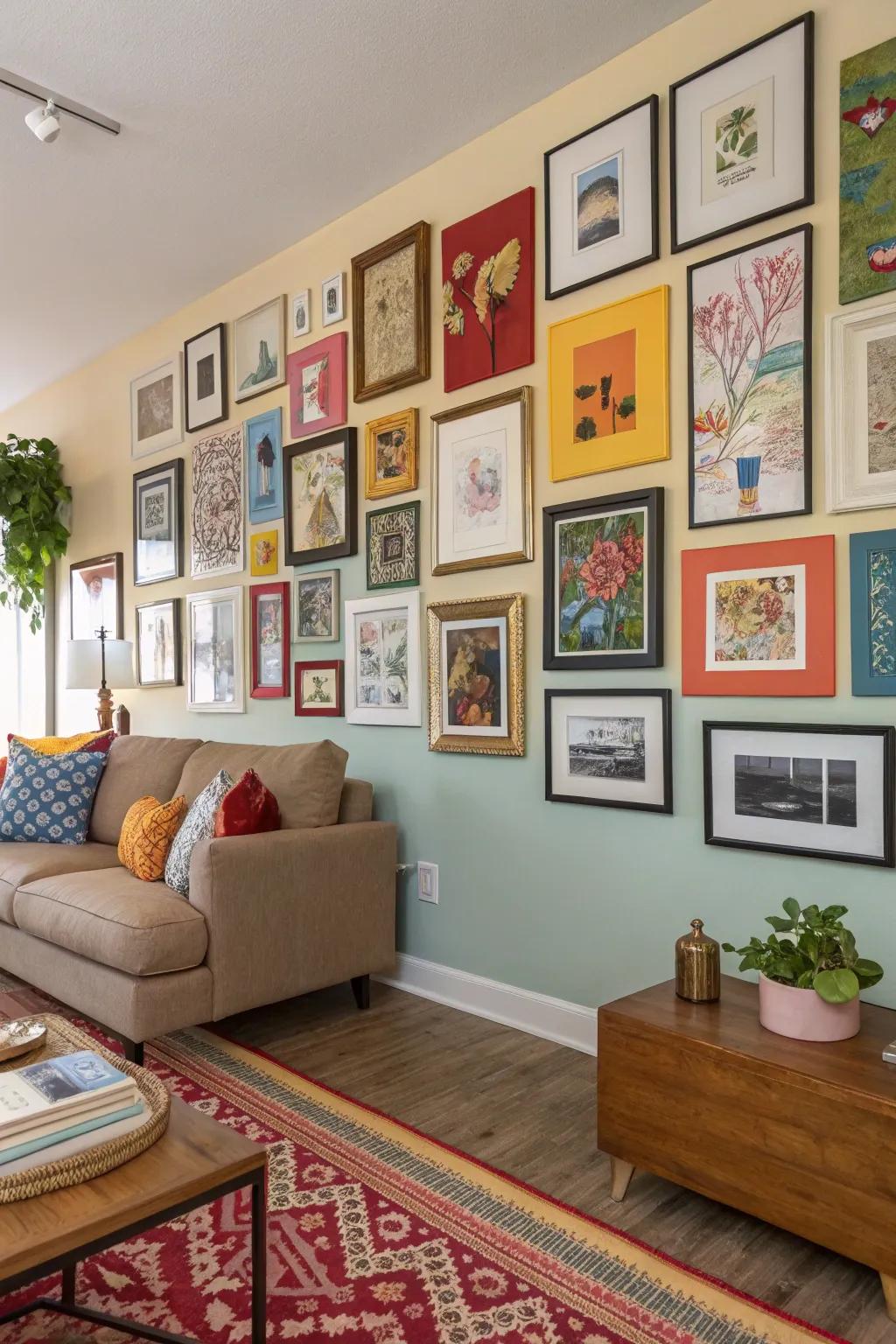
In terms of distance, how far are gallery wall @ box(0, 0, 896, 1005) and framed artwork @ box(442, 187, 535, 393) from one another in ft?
0.16

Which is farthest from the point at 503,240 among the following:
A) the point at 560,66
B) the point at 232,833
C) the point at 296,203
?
the point at 232,833

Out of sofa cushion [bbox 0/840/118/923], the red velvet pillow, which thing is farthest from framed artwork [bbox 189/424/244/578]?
the red velvet pillow

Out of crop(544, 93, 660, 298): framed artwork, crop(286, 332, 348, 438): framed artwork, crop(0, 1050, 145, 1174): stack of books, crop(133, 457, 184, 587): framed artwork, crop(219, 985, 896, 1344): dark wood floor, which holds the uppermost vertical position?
crop(544, 93, 660, 298): framed artwork

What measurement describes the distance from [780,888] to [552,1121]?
80 centimetres

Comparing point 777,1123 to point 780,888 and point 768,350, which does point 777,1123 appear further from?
point 768,350

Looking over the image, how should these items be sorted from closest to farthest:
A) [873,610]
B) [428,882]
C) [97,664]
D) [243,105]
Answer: [873,610], [243,105], [428,882], [97,664]

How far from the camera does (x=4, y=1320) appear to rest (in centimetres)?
145

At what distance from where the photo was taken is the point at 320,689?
375cm

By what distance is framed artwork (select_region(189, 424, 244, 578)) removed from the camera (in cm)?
415

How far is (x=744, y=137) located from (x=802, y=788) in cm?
166

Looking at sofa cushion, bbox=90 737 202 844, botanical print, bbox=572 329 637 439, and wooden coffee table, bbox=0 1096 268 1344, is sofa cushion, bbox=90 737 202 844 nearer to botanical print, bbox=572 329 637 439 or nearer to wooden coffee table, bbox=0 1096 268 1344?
botanical print, bbox=572 329 637 439

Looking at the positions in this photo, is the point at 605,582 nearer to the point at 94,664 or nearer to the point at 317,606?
the point at 317,606

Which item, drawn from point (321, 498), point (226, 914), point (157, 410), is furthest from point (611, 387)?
point (157, 410)

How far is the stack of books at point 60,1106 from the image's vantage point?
1.28 meters
